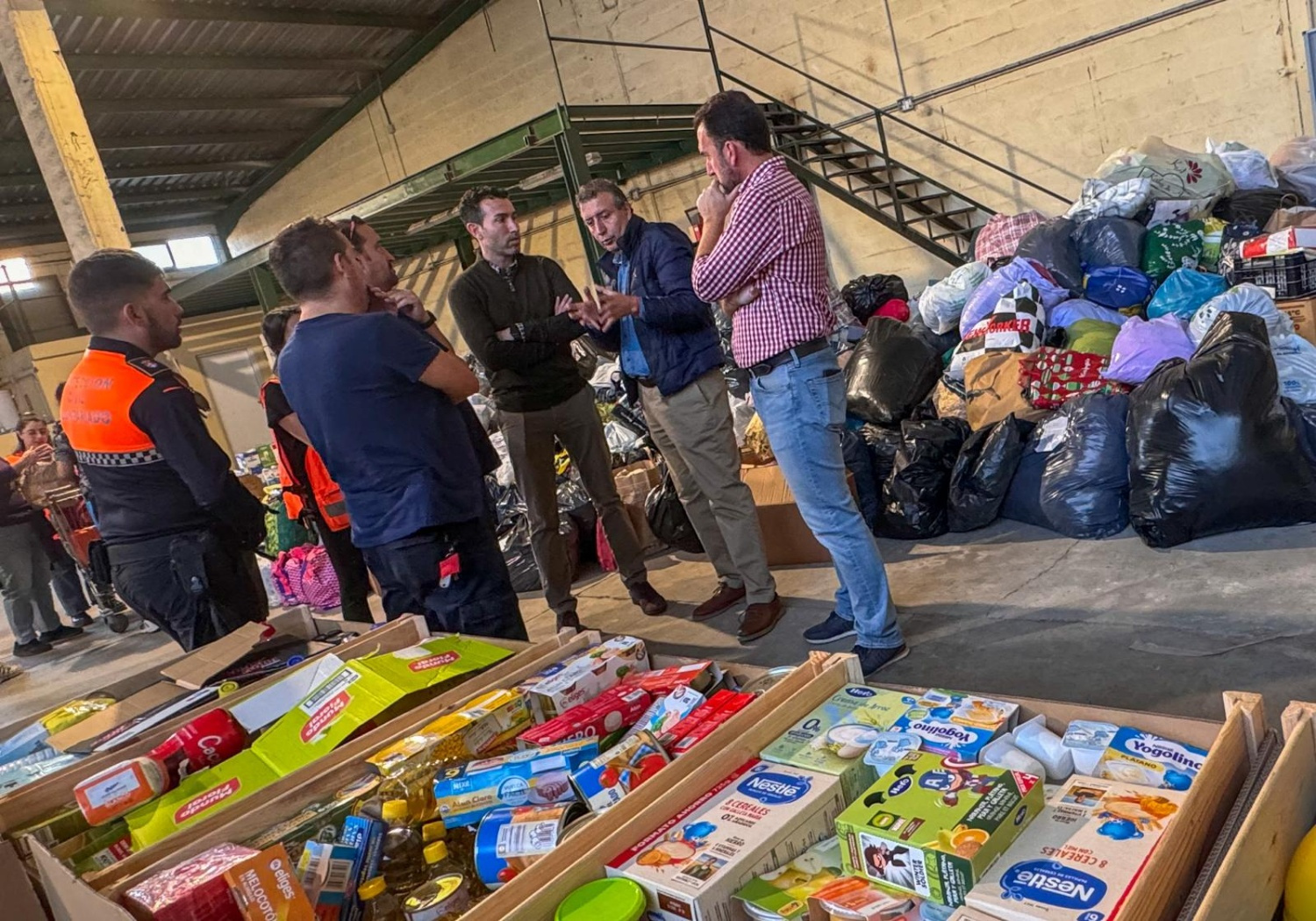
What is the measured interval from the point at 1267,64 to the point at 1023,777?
684 cm

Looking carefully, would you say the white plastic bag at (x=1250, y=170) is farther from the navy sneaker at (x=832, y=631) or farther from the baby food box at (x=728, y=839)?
the baby food box at (x=728, y=839)

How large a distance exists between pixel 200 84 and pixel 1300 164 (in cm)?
1019

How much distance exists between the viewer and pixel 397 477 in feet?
6.47

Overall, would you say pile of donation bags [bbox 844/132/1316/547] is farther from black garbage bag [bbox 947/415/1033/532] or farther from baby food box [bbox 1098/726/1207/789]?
baby food box [bbox 1098/726/1207/789]

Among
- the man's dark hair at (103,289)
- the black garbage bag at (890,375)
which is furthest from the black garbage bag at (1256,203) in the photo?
the man's dark hair at (103,289)

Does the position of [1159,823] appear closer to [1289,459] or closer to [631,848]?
[631,848]

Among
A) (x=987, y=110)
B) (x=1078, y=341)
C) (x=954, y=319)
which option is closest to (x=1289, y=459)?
(x=1078, y=341)

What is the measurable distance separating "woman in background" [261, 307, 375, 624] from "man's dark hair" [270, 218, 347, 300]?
121cm

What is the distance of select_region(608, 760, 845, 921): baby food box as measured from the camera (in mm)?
870

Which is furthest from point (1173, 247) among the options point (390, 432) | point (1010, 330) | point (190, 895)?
point (190, 895)

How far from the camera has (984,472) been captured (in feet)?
11.5

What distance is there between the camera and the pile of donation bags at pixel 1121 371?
2.84m

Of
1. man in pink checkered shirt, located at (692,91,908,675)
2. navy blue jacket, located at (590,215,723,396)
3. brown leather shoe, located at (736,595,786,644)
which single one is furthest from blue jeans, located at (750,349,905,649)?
brown leather shoe, located at (736,595,786,644)

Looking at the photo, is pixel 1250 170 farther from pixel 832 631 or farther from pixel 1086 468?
pixel 832 631
